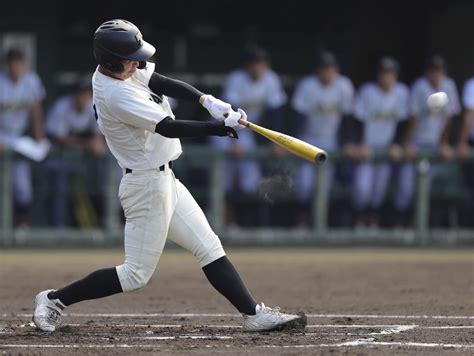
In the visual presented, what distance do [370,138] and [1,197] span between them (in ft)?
12.6

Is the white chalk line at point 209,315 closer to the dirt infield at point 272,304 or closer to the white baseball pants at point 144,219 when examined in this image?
the dirt infield at point 272,304

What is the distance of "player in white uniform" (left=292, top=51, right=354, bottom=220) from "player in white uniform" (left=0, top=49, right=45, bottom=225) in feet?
8.72

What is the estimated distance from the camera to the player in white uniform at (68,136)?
38.1ft

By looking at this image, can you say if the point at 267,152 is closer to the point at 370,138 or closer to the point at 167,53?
the point at 370,138

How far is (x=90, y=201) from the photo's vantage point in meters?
11.8

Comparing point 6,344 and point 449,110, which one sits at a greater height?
point 449,110

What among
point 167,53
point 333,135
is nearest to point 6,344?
point 333,135

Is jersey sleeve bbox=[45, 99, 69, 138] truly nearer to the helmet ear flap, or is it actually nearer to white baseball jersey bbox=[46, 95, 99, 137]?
white baseball jersey bbox=[46, 95, 99, 137]

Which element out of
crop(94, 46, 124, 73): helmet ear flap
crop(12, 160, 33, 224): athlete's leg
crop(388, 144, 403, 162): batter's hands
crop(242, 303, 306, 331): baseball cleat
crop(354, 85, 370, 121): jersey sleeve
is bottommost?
crop(242, 303, 306, 331): baseball cleat

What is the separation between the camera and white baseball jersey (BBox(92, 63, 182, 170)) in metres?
6.04

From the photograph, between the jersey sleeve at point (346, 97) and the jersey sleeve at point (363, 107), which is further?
the jersey sleeve at point (363, 107)

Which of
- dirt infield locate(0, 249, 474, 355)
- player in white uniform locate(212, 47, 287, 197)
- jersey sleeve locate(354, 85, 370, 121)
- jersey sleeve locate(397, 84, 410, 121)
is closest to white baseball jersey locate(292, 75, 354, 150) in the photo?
jersey sleeve locate(354, 85, 370, 121)

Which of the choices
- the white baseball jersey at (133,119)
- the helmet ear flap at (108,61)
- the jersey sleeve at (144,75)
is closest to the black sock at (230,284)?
the white baseball jersey at (133,119)

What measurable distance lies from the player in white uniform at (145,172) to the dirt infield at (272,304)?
211 millimetres
